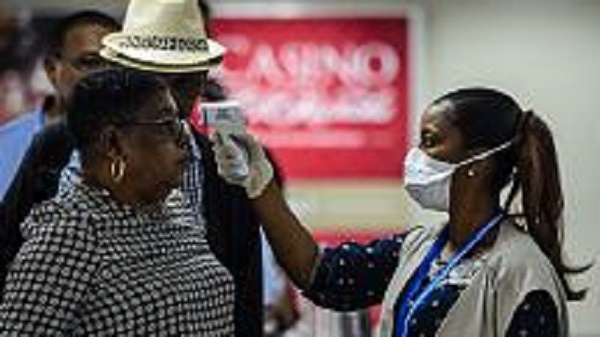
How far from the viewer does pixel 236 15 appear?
549 centimetres

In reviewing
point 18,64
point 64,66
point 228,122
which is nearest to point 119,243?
point 228,122

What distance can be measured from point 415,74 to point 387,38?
20 cm

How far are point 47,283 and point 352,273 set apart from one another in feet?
2.95

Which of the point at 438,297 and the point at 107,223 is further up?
the point at 107,223

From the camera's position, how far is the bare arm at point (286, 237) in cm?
248

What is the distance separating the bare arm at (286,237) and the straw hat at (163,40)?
0.30 metres

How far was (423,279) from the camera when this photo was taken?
2.42m

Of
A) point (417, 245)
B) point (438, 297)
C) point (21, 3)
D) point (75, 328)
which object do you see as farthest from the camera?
point (21, 3)

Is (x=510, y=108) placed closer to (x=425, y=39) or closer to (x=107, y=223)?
(x=107, y=223)

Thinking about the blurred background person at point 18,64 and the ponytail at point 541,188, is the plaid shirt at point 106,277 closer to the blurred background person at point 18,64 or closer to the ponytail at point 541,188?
Result: the ponytail at point 541,188

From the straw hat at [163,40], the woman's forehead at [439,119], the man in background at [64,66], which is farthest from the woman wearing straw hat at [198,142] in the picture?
the woman's forehead at [439,119]

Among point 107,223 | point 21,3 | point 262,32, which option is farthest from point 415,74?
point 107,223

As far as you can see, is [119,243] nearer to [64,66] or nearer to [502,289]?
[502,289]

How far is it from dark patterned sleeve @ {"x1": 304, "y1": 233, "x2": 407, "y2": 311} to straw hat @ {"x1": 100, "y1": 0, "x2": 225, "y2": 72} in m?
0.49
